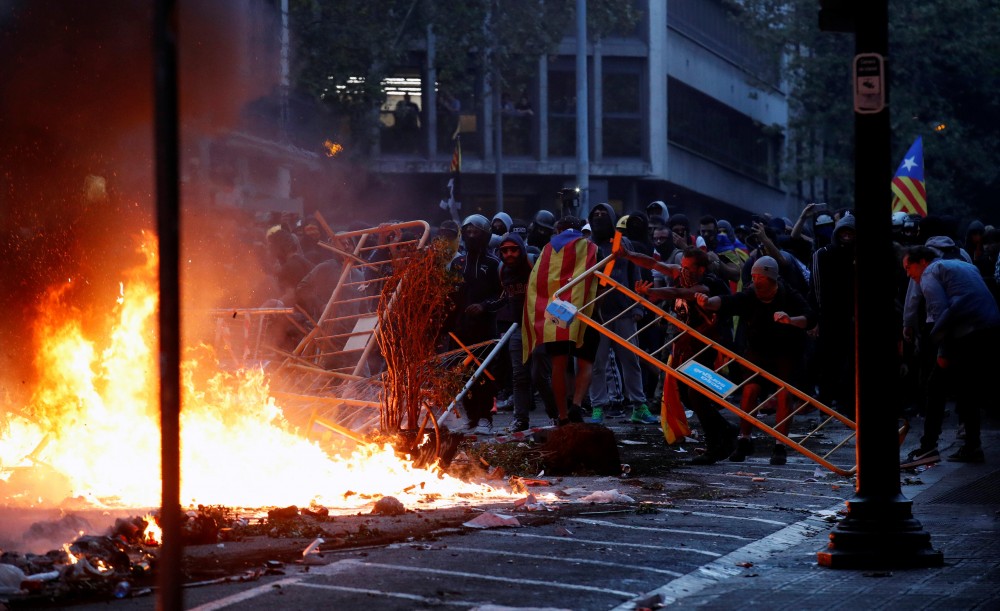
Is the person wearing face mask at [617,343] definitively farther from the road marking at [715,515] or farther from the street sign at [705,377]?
the road marking at [715,515]

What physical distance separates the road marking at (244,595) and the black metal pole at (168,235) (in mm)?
1986

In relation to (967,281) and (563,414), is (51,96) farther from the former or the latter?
(967,281)

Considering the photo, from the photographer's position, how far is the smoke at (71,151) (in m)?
11.2

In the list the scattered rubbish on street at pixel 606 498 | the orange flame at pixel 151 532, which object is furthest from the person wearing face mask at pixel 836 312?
the orange flame at pixel 151 532

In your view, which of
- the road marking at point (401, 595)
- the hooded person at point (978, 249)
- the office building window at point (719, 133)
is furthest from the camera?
the office building window at point (719, 133)

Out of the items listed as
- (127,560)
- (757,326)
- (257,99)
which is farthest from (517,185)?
(127,560)

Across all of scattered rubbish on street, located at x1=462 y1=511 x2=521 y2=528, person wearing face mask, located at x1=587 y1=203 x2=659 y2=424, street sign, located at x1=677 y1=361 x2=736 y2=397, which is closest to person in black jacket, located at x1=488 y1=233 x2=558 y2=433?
person wearing face mask, located at x1=587 y1=203 x2=659 y2=424

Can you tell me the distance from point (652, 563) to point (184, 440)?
338 cm

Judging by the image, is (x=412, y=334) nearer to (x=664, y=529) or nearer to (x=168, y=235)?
(x=664, y=529)

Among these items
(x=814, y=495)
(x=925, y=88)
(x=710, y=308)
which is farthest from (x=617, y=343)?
(x=925, y=88)

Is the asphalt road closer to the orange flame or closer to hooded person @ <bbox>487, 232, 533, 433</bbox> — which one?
the orange flame

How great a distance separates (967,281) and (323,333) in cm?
497

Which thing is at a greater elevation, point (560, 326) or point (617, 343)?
point (560, 326)

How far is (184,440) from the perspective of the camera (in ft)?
30.7
